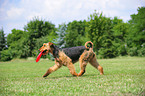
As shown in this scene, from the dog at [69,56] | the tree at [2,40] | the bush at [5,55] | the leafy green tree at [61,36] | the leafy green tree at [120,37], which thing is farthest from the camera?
the leafy green tree at [120,37]

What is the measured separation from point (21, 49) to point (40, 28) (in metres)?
7.74

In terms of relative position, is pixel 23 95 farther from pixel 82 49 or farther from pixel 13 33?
pixel 13 33

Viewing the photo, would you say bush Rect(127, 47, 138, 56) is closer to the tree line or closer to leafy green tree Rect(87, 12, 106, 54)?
the tree line

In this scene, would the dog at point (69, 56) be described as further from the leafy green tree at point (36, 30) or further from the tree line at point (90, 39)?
the leafy green tree at point (36, 30)

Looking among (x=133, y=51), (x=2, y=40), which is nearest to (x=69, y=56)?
(x=2, y=40)

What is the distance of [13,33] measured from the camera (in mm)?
56250

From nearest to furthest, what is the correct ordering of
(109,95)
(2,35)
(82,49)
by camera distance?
(109,95), (82,49), (2,35)

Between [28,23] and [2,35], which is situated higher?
[28,23]

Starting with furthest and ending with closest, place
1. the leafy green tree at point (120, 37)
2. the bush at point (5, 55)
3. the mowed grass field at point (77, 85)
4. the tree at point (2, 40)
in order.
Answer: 1. the leafy green tree at point (120, 37)
2. the tree at point (2, 40)
3. the bush at point (5, 55)
4. the mowed grass field at point (77, 85)

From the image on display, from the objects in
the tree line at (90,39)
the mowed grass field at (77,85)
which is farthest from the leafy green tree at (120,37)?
the mowed grass field at (77,85)

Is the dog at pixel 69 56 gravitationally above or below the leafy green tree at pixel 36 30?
below

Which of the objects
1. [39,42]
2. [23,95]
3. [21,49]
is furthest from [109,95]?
[21,49]

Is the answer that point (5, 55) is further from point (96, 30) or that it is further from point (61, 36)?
point (96, 30)

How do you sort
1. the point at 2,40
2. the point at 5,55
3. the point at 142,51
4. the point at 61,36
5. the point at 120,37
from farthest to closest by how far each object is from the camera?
the point at 120,37 → the point at 2,40 → the point at 5,55 → the point at 142,51 → the point at 61,36
